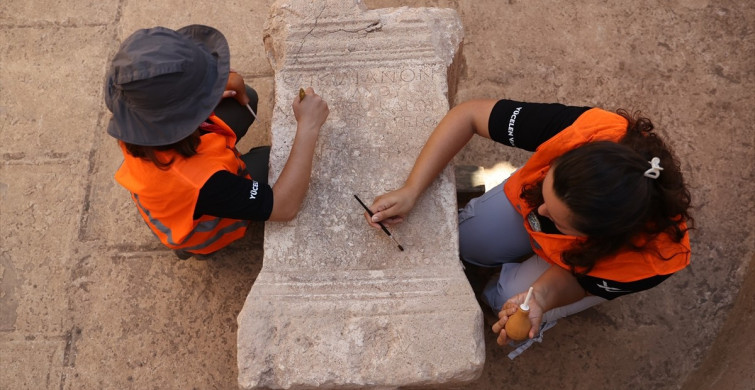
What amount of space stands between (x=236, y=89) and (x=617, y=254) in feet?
5.22

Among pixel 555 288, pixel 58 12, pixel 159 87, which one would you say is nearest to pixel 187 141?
pixel 159 87

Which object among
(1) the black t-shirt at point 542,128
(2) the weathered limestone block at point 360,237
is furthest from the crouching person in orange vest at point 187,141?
(1) the black t-shirt at point 542,128

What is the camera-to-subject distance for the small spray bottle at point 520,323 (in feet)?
5.92

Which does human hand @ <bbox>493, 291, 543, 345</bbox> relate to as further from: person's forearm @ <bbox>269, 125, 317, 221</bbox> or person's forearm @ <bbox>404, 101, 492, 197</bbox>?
person's forearm @ <bbox>269, 125, 317, 221</bbox>

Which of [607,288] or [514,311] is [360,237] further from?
[607,288]

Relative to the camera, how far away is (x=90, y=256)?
2.72 meters

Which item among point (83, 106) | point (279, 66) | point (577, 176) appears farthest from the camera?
point (83, 106)

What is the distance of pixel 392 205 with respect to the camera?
195 cm

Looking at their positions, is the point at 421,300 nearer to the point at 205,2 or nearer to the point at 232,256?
the point at 232,256

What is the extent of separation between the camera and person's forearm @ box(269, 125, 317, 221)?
76.2 inches

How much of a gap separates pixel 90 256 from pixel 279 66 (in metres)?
1.31

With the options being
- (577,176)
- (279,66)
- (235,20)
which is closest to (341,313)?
(577,176)

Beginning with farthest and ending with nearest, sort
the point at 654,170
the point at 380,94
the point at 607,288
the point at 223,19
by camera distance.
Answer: the point at 223,19
the point at 380,94
the point at 607,288
the point at 654,170

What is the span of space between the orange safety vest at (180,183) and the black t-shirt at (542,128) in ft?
2.99
